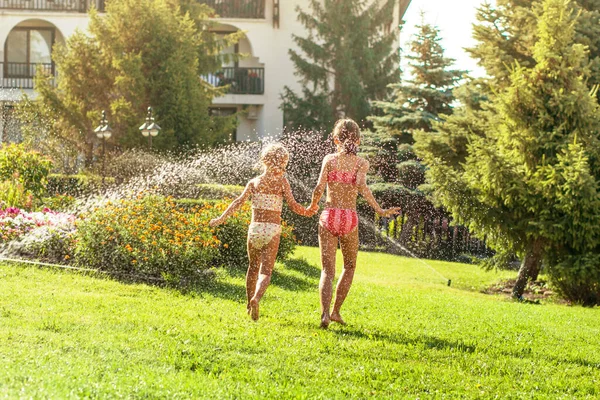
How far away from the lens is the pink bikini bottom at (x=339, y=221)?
7.55m

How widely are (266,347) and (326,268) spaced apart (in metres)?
1.29

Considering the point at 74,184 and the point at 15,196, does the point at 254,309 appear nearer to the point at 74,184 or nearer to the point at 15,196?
the point at 15,196

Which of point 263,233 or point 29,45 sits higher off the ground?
point 29,45

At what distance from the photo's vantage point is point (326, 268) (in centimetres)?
762

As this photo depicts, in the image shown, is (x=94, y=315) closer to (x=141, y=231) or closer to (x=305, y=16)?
(x=141, y=231)

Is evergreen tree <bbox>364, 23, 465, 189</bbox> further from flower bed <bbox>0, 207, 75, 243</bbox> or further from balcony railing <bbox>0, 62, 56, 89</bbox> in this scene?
balcony railing <bbox>0, 62, 56, 89</bbox>

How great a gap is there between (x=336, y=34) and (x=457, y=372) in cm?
2520

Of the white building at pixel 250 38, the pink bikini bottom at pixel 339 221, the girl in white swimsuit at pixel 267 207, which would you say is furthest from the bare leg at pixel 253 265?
the white building at pixel 250 38

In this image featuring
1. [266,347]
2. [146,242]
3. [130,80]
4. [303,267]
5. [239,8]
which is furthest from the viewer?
[239,8]

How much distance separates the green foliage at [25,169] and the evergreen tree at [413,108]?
31.2 ft

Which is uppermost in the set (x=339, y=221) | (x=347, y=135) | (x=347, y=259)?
(x=347, y=135)

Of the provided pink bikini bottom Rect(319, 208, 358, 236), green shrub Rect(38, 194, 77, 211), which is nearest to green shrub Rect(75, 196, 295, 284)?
pink bikini bottom Rect(319, 208, 358, 236)

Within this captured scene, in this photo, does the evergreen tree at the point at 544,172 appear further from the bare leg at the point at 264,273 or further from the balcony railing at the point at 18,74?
the balcony railing at the point at 18,74

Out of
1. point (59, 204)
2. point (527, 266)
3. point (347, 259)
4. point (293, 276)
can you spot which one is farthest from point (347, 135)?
point (59, 204)
